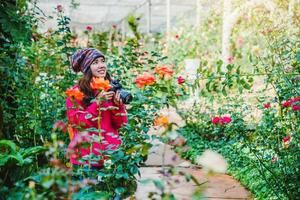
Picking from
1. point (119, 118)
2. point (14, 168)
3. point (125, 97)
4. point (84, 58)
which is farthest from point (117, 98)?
point (14, 168)

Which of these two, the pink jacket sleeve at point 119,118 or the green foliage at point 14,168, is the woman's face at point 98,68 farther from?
the green foliage at point 14,168

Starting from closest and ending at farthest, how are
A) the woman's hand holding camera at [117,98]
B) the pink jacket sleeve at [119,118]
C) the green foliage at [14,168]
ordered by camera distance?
1. the green foliage at [14,168]
2. the woman's hand holding camera at [117,98]
3. the pink jacket sleeve at [119,118]

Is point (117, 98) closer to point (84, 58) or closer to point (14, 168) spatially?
point (84, 58)

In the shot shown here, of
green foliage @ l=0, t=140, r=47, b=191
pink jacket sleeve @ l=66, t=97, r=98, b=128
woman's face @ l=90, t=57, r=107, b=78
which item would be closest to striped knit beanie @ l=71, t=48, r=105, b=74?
woman's face @ l=90, t=57, r=107, b=78

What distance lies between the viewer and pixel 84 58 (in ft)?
8.71

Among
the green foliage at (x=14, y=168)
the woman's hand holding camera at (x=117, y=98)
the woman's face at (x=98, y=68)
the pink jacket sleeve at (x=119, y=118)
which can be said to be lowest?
the green foliage at (x=14, y=168)

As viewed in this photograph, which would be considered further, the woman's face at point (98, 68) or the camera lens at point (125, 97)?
the woman's face at point (98, 68)

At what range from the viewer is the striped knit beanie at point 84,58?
2605 mm

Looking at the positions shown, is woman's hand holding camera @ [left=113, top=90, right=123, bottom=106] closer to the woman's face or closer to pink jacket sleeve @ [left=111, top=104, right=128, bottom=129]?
pink jacket sleeve @ [left=111, top=104, right=128, bottom=129]

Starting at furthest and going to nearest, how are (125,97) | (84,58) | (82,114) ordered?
(84,58)
(82,114)
(125,97)

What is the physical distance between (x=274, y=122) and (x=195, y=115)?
2.46 meters

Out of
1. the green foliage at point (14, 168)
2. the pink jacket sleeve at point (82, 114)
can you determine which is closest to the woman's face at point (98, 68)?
the pink jacket sleeve at point (82, 114)

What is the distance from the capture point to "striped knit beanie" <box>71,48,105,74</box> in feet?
8.55

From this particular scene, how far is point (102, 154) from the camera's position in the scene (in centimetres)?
215
